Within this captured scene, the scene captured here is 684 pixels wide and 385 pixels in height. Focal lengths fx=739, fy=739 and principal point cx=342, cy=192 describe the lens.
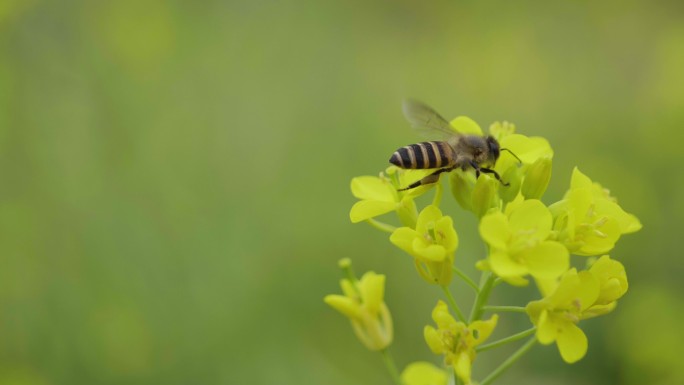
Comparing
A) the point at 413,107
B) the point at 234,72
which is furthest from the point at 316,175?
the point at 413,107

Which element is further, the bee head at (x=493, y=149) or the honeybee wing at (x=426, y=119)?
the honeybee wing at (x=426, y=119)

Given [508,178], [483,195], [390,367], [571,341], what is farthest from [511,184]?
[390,367]

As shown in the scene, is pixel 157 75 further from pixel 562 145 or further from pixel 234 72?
pixel 562 145

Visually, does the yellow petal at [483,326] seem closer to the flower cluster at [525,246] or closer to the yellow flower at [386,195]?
the flower cluster at [525,246]

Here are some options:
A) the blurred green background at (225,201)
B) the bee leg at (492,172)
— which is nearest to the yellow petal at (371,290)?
the bee leg at (492,172)

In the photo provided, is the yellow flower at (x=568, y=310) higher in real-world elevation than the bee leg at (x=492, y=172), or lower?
lower
